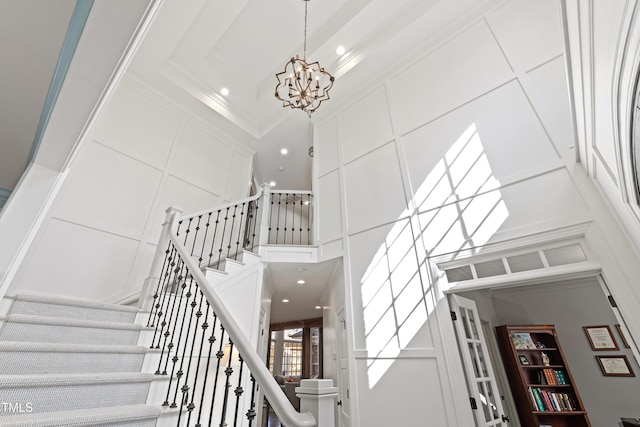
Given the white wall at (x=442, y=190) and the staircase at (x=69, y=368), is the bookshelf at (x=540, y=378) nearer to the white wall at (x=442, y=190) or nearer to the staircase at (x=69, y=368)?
the white wall at (x=442, y=190)

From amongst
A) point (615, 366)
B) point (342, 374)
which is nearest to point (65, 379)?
point (342, 374)

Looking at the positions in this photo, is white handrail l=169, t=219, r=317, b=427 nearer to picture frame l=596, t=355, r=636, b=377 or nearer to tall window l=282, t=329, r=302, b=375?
picture frame l=596, t=355, r=636, b=377

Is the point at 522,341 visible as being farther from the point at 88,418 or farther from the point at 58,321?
the point at 58,321

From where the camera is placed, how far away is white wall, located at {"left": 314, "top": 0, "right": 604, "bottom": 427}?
111 inches

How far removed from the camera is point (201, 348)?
169 cm

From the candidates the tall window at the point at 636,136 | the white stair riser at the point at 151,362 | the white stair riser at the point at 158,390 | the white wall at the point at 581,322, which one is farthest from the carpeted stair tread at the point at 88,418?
the white wall at the point at 581,322

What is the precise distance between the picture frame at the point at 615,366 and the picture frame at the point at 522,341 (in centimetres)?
101

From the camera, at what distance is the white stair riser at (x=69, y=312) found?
2.13m

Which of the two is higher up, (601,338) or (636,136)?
(636,136)

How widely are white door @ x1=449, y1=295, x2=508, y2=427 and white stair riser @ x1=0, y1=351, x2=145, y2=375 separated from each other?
2.95 m

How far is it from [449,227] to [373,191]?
4.09 ft

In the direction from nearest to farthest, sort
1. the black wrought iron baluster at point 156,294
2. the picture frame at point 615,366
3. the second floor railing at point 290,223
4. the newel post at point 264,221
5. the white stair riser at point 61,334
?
the white stair riser at point 61,334 < the black wrought iron baluster at point 156,294 < the newel post at point 264,221 < the picture frame at point 615,366 < the second floor railing at point 290,223

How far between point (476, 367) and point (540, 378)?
275cm

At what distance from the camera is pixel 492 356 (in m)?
4.84
